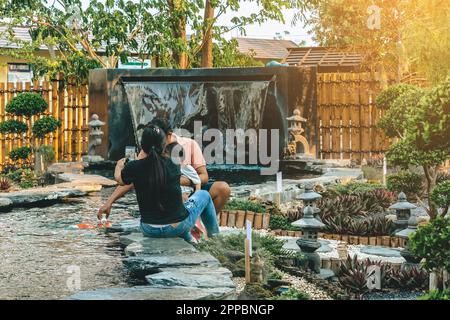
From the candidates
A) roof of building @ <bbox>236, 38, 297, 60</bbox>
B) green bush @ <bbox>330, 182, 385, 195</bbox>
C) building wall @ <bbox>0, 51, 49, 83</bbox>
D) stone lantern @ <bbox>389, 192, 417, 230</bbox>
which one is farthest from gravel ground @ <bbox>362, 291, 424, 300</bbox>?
roof of building @ <bbox>236, 38, 297, 60</bbox>

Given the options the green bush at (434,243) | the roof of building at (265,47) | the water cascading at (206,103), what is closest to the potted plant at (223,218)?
the green bush at (434,243)

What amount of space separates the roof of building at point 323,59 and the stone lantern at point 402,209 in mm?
17990

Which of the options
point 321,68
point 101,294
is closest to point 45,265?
point 101,294

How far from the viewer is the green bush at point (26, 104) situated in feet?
56.3

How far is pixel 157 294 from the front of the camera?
457 cm

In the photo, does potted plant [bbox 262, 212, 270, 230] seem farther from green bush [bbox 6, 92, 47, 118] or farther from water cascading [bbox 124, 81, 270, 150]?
green bush [bbox 6, 92, 47, 118]

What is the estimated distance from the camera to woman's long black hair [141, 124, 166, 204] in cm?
591

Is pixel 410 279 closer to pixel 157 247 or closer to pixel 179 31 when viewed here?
pixel 157 247

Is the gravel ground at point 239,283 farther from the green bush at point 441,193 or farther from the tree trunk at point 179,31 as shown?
the tree trunk at point 179,31

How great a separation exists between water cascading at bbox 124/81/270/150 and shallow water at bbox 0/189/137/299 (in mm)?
6182

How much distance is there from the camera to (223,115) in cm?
1553

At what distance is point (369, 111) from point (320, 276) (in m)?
12.4

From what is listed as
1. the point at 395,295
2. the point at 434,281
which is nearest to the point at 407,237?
the point at 395,295

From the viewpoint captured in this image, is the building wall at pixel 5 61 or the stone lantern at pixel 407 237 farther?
the building wall at pixel 5 61
